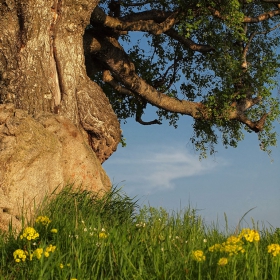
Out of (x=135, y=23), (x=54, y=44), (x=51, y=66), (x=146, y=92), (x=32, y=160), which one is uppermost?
(x=135, y=23)

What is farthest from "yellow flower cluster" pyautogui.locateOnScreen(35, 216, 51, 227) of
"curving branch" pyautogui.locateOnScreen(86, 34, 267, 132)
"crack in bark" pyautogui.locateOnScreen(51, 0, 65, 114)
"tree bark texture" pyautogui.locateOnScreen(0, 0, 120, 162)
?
"curving branch" pyautogui.locateOnScreen(86, 34, 267, 132)

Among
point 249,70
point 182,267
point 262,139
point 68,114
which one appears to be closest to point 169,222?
point 182,267

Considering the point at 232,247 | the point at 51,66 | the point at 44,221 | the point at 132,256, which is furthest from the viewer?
the point at 51,66

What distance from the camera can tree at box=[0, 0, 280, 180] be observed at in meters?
11.0

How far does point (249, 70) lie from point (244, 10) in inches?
96.7

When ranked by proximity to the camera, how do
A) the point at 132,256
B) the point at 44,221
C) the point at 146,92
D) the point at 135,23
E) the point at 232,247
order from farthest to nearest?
the point at 146,92, the point at 135,23, the point at 44,221, the point at 132,256, the point at 232,247

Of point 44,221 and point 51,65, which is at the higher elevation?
point 51,65

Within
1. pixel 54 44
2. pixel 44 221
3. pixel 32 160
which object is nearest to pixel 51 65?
pixel 54 44

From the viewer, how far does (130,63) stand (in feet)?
47.9

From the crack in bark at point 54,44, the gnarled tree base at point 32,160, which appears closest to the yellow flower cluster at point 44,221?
the gnarled tree base at point 32,160

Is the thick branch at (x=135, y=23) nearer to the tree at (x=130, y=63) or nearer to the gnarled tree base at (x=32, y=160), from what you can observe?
the tree at (x=130, y=63)

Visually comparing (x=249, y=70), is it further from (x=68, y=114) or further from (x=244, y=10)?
(x=68, y=114)

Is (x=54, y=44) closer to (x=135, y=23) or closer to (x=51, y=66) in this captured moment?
(x=51, y=66)

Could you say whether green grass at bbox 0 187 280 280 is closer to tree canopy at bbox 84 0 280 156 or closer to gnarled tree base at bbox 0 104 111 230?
gnarled tree base at bbox 0 104 111 230
